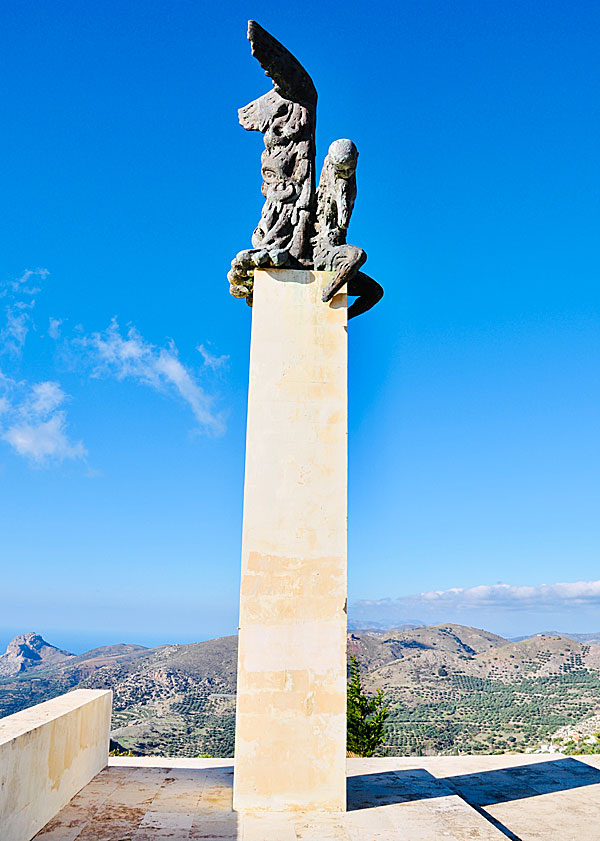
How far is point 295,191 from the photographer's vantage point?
636 cm

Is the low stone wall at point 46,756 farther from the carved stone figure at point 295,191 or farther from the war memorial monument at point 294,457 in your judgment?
the carved stone figure at point 295,191

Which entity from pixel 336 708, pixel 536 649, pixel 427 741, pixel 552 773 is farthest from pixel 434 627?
pixel 336 708

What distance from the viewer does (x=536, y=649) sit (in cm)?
2388

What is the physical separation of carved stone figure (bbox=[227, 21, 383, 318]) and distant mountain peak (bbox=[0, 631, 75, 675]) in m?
23.6

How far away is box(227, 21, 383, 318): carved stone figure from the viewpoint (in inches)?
242

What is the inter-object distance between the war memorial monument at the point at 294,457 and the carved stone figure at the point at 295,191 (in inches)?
0.5

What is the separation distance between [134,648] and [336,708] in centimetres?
2089

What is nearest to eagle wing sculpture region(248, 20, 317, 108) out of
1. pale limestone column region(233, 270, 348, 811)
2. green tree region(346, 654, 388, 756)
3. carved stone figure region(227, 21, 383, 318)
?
carved stone figure region(227, 21, 383, 318)

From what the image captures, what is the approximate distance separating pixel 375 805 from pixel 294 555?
2.11m

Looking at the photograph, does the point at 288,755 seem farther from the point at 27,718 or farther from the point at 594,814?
the point at 594,814

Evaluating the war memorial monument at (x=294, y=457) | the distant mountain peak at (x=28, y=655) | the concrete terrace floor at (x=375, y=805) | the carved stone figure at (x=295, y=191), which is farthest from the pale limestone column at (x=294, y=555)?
the distant mountain peak at (x=28, y=655)

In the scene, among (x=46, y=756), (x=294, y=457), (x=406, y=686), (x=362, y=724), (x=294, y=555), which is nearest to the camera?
(x=46, y=756)

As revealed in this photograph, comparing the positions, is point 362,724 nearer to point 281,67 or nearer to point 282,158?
point 282,158

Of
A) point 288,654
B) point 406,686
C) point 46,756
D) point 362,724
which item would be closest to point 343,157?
point 288,654
